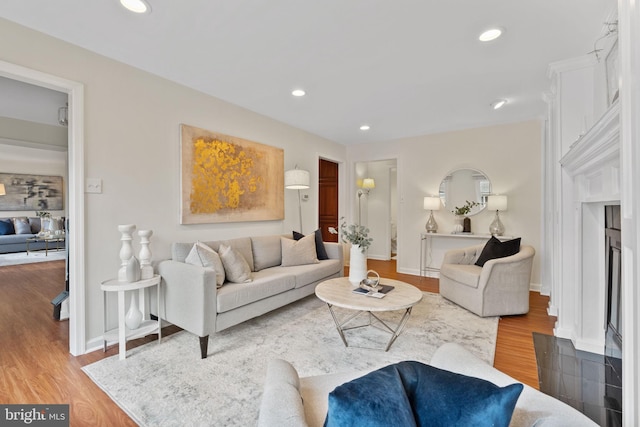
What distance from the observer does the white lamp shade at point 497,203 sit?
4270mm

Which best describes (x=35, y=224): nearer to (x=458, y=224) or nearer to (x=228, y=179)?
(x=228, y=179)

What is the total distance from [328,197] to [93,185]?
4.23 meters

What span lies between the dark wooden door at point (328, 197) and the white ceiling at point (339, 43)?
256 cm

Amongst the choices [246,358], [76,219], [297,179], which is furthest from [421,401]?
[297,179]

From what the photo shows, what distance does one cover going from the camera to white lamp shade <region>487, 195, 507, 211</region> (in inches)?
168

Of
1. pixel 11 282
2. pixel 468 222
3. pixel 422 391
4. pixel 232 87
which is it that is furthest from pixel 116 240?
pixel 468 222

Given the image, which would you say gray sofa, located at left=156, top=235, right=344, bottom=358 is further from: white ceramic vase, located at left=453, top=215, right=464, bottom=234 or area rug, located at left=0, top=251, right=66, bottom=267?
area rug, located at left=0, top=251, right=66, bottom=267

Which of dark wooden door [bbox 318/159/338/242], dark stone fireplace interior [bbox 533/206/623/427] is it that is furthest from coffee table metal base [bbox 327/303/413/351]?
dark wooden door [bbox 318/159/338/242]

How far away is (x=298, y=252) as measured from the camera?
368 cm

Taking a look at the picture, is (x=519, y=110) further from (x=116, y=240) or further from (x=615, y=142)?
(x=116, y=240)

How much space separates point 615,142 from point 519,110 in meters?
2.62

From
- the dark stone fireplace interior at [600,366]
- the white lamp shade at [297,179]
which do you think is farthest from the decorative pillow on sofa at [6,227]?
the dark stone fireplace interior at [600,366]

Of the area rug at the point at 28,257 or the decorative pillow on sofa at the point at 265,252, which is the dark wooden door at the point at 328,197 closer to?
the decorative pillow on sofa at the point at 265,252

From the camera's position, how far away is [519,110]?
3779mm
